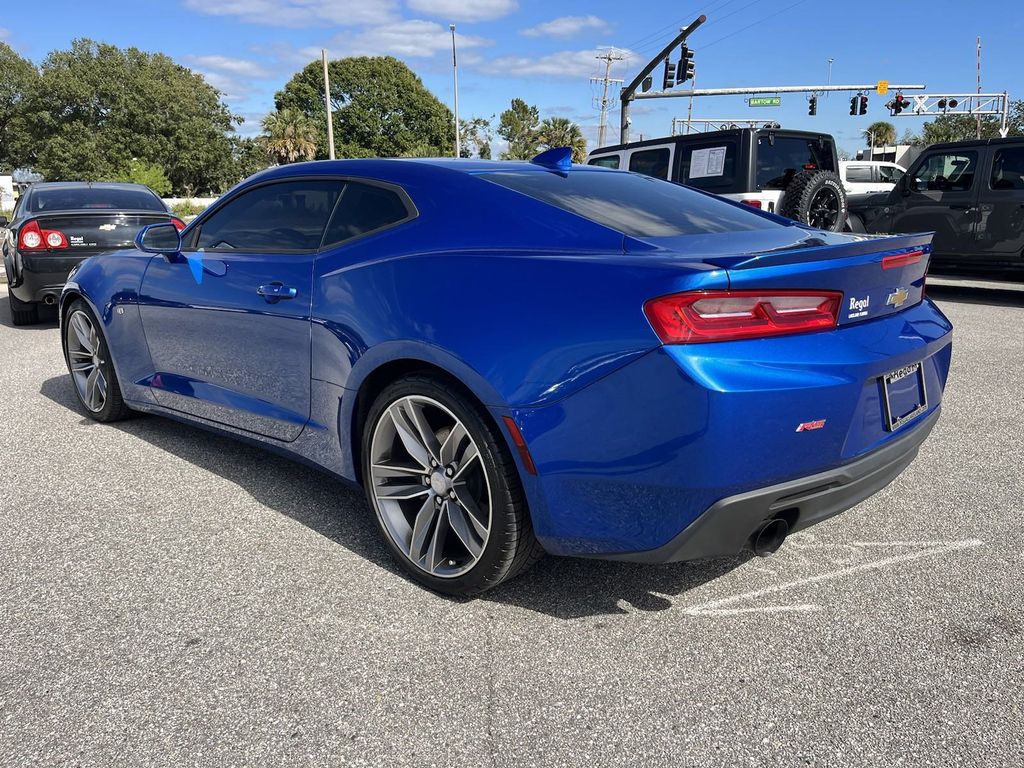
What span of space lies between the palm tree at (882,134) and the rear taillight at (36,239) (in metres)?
83.3

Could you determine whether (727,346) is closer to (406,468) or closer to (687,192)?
(406,468)

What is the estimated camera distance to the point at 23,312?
913 centimetres

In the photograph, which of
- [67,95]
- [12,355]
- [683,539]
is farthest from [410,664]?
[67,95]

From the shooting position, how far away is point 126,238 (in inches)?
341

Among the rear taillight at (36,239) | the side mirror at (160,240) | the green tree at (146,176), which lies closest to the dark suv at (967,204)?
the side mirror at (160,240)

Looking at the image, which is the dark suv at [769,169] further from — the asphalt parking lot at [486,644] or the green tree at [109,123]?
the green tree at [109,123]

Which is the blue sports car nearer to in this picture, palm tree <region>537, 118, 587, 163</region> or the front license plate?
the front license plate

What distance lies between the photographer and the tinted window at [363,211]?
121 inches

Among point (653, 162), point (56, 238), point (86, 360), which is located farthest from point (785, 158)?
point (56, 238)

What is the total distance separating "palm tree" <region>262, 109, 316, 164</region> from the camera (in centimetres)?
6272

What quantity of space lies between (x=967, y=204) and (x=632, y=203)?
878 centimetres

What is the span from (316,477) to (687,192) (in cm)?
223

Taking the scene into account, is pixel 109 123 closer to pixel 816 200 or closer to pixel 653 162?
pixel 653 162

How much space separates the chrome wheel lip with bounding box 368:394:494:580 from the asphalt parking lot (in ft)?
0.53
